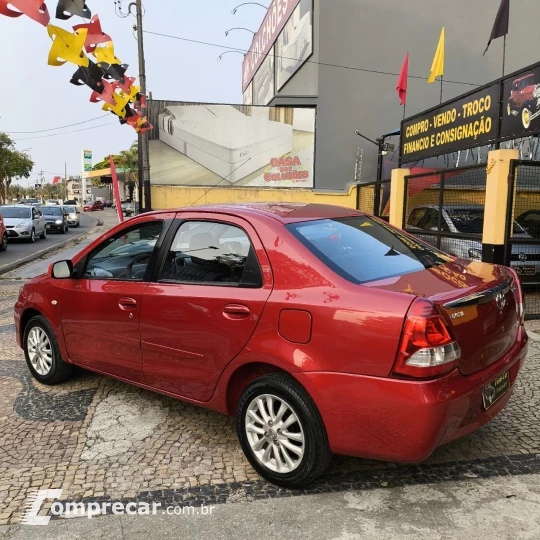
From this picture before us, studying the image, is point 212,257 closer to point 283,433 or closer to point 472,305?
point 283,433

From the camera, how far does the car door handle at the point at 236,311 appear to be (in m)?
2.82

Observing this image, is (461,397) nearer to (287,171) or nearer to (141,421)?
(141,421)

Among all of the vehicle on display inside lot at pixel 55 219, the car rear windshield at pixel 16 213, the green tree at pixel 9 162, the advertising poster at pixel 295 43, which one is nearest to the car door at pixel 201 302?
the car rear windshield at pixel 16 213

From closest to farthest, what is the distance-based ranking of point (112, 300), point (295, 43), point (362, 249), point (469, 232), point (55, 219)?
point (362, 249) < point (112, 300) < point (469, 232) < point (295, 43) < point (55, 219)

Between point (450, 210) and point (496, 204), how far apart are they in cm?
206

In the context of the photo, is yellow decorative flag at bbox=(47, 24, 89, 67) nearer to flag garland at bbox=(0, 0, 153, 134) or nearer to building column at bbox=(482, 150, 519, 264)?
flag garland at bbox=(0, 0, 153, 134)

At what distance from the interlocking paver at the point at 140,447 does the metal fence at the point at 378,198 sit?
7525 mm

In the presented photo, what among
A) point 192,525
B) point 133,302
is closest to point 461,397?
point 192,525

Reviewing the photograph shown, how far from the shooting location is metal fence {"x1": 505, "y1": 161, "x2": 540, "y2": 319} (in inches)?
282

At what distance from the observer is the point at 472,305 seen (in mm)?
2516

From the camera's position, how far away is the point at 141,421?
3652mm

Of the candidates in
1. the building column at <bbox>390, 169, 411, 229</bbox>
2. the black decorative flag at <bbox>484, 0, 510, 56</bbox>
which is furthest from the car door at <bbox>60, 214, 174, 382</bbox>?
the black decorative flag at <bbox>484, 0, 510, 56</bbox>

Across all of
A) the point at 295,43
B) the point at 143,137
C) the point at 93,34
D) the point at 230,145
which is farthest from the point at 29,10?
the point at 295,43
